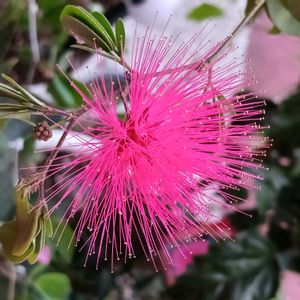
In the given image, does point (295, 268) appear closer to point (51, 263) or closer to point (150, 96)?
point (51, 263)

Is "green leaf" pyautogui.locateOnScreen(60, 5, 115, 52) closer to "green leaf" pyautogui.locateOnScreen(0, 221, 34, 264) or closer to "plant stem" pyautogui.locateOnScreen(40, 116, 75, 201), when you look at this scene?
"plant stem" pyautogui.locateOnScreen(40, 116, 75, 201)

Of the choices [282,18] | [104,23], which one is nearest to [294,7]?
[282,18]

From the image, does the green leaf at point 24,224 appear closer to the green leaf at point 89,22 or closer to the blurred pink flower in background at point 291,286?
the green leaf at point 89,22

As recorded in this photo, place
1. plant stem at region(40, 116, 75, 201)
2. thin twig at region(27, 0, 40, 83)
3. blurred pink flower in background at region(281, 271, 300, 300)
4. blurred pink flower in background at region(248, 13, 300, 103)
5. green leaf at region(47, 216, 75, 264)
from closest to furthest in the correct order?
1. plant stem at region(40, 116, 75, 201)
2. green leaf at region(47, 216, 75, 264)
3. thin twig at region(27, 0, 40, 83)
4. blurred pink flower in background at region(281, 271, 300, 300)
5. blurred pink flower in background at region(248, 13, 300, 103)

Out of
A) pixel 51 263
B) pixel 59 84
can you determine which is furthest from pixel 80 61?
pixel 51 263

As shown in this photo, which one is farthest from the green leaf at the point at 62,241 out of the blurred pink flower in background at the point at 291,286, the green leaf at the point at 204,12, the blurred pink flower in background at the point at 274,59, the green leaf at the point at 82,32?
the blurred pink flower in background at the point at 274,59

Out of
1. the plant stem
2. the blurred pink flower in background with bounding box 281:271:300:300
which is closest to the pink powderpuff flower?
the plant stem

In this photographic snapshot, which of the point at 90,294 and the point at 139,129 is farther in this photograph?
the point at 90,294
